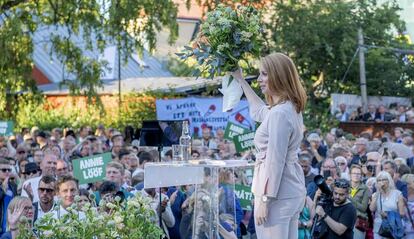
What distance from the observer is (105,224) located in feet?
20.8

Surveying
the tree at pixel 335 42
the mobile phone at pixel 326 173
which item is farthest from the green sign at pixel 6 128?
the tree at pixel 335 42

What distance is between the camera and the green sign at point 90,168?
12391mm

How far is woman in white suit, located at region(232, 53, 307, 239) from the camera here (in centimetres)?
625

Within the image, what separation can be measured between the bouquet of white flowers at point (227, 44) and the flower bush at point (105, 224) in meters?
1.01

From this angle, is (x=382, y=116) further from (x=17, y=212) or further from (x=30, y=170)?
(x=17, y=212)

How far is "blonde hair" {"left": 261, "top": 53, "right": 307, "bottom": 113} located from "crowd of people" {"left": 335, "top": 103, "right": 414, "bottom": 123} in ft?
73.1

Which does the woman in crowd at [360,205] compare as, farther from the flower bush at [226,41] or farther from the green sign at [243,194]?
the flower bush at [226,41]

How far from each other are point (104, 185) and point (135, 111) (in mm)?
18505

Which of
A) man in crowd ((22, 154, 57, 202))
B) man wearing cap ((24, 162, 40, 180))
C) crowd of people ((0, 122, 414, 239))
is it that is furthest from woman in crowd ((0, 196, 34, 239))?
man wearing cap ((24, 162, 40, 180))

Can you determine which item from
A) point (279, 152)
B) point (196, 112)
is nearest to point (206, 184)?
point (279, 152)

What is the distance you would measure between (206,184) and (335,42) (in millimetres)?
28119

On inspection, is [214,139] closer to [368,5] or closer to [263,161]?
[263,161]

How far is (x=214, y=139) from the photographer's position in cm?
1973

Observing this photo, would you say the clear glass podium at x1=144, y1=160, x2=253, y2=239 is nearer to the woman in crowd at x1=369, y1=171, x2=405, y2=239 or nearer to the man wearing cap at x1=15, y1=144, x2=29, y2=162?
the woman in crowd at x1=369, y1=171, x2=405, y2=239
